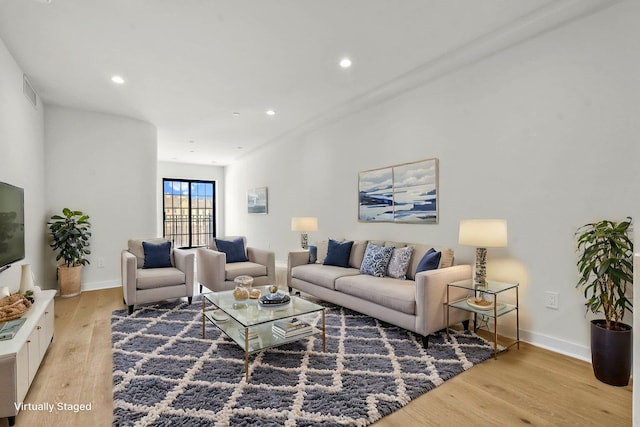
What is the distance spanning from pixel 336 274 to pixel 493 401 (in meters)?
2.08

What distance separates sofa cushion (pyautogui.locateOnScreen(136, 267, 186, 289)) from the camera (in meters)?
3.78

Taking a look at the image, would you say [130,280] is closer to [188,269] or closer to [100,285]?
[188,269]

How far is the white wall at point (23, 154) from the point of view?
306 cm

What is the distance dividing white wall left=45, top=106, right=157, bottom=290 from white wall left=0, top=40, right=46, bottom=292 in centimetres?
25

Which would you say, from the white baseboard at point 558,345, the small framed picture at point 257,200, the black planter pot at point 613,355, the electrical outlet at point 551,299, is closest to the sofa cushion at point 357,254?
the white baseboard at point 558,345

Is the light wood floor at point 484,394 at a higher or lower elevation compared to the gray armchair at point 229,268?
lower

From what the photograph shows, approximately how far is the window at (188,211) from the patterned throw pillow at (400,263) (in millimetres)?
7000

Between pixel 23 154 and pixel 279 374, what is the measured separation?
12.3 ft

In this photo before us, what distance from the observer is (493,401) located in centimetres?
204

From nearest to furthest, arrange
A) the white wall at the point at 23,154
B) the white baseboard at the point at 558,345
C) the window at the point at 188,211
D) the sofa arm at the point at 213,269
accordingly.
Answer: the white baseboard at the point at 558,345, the white wall at the point at 23,154, the sofa arm at the point at 213,269, the window at the point at 188,211

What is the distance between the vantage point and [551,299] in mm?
2775

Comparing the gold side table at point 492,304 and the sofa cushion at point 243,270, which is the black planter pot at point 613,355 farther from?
the sofa cushion at point 243,270

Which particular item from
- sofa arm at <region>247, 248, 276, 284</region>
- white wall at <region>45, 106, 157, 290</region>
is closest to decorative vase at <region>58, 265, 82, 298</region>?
white wall at <region>45, 106, 157, 290</region>

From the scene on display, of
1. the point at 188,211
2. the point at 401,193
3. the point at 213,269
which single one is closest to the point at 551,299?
the point at 401,193
